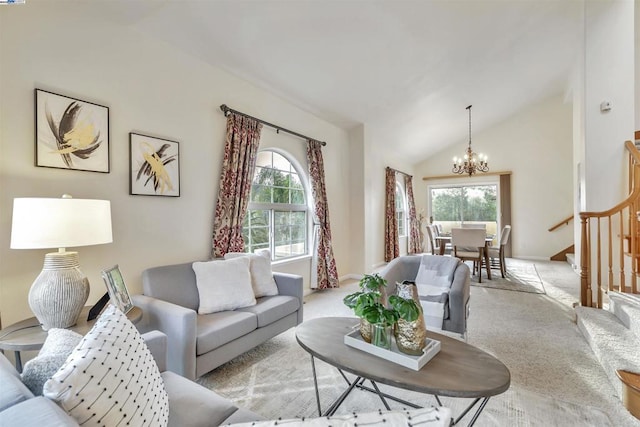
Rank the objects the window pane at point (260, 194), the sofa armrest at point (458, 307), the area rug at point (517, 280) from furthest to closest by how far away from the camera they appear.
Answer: the area rug at point (517, 280) → the window pane at point (260, 194) → the sofa armrest at point (458, 307)

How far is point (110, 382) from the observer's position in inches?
33.7


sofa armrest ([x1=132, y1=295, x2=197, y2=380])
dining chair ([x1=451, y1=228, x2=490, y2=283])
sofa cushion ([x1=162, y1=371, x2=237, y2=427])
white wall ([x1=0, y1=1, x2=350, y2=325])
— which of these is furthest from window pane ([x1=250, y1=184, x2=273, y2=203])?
dining chair ([x1=451, y1=228, x2=490, y2=283])

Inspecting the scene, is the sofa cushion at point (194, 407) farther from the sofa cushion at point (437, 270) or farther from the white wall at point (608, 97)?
the white wall at point (608, 97)

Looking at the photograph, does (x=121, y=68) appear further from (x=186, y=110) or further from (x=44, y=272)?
(x=44, y=272)

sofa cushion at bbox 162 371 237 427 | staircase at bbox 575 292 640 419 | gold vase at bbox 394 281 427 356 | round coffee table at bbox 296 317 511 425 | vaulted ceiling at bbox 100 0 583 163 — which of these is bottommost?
staircase at bbox 575 292 640 419

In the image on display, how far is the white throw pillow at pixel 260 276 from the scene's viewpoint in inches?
111

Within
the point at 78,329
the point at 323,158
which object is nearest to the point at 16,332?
the point at 78,329

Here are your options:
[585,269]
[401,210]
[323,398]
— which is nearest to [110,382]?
[323,398]

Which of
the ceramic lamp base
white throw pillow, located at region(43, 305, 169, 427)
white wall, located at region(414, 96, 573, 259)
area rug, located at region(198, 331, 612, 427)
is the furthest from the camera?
white wall, located at region(414, 96, 573, 259)

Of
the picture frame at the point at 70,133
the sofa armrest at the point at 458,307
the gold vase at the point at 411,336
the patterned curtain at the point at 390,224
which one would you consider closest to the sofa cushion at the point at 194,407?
the gold vase at the point at 411,336

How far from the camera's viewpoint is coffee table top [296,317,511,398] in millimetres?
1210

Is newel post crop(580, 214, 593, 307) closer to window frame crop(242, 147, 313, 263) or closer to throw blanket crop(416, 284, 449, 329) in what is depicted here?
throw blanket crop(416, 284, 449, 329)

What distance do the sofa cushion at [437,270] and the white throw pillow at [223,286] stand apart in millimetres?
1640

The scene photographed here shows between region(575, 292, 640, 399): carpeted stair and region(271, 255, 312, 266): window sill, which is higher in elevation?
region(271, 255, 312, 266): window sill
